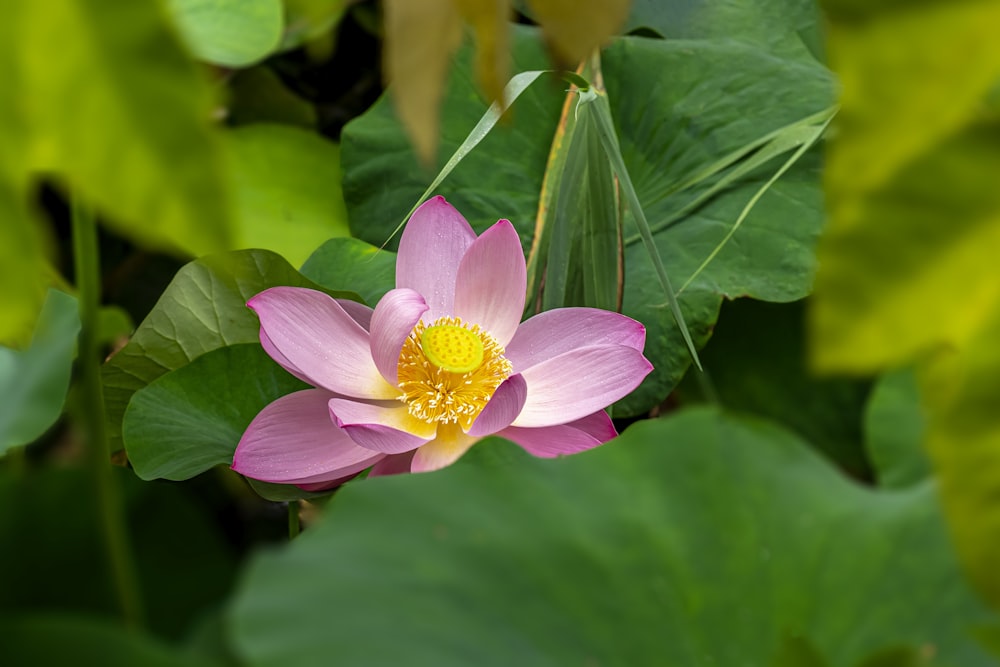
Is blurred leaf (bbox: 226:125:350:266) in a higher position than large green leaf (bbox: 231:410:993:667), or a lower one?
lower

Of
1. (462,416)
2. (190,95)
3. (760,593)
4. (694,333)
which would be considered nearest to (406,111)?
(190,95)

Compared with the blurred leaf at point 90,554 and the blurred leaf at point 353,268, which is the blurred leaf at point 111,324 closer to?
the blurred leaf at point 353,268

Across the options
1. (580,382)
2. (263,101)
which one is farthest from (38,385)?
(263,101)

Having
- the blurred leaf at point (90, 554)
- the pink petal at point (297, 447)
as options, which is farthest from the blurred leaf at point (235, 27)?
the blurred leaf at point (90, 554)

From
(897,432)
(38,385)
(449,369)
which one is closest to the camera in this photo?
(38,385)

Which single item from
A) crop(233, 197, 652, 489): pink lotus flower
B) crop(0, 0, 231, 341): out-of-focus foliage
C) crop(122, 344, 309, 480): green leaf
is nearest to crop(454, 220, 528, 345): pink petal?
crop(233, 197, 652, 489): pink lotus flower

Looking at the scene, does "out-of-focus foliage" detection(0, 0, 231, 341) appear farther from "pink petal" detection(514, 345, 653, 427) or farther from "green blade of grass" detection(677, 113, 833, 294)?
"green blade of grass" detection(677, 113, 833, 294)

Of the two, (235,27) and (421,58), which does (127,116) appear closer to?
(421,58)
